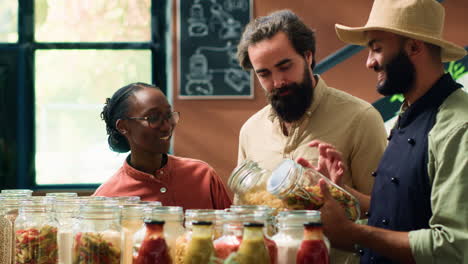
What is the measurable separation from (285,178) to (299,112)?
882 millimetres

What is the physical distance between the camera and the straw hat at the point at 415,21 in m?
1.86

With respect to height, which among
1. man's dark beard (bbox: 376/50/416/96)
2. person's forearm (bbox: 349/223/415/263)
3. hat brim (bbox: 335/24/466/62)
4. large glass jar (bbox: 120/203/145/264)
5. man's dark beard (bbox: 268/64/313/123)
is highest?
hat brim (bbox: 335/24/466/62)

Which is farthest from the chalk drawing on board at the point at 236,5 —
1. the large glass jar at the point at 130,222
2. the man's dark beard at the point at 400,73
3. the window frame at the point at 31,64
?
the large glass jar at the point at 130,222

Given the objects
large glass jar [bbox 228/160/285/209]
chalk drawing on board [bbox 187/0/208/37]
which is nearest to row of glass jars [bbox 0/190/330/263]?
large glass jar [bbox 228/160/285/209]

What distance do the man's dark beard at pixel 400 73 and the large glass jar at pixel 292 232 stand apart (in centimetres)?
68

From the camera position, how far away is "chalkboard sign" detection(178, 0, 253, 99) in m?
4.57

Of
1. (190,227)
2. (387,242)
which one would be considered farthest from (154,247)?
(387,242)

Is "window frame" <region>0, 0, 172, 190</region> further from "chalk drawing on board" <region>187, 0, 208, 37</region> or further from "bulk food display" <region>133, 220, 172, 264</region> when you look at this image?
"bulk food display" <region>133, 220, 172, 264</region>

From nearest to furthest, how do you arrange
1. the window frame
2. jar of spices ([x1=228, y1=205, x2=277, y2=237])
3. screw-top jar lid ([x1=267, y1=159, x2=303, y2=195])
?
1. jar of spices ([x1=228, y1=205, x2=277, y2=237])
2. screw-top jar lid ([x1=267, y1=159, x2=303, y2=195])
3. the window frame

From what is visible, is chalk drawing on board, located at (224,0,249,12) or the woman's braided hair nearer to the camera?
the woman's braided hair

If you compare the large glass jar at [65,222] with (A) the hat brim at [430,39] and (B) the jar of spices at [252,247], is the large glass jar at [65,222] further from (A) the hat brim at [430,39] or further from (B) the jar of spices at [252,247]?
(A) the hat brim at [430,39]

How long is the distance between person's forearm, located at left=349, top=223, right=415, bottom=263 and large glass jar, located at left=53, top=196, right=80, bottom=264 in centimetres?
76

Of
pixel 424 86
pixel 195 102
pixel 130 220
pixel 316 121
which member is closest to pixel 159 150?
pixel 316 121

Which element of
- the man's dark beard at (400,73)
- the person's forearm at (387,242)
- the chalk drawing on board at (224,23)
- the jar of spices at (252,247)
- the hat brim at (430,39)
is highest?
the chalk drawing on board at (224,23)
